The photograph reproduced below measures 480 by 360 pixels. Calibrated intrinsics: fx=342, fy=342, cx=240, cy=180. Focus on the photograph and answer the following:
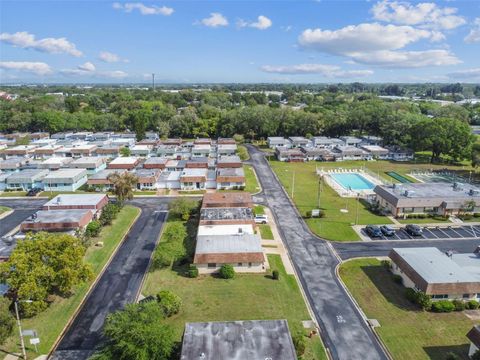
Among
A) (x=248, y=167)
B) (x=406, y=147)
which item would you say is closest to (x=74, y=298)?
(x=248, y=167)

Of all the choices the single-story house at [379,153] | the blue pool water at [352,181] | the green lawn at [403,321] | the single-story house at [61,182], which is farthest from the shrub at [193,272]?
the single-story house at [379,153]

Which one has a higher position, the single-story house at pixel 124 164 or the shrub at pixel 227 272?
the single-story house at pixel 124 164

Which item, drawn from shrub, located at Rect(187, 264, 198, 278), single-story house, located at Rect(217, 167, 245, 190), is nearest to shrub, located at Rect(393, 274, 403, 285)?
shrub, located at Rect(187, 264, 198, 278)

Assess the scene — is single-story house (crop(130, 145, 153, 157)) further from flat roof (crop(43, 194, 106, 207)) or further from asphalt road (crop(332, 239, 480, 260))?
asphalt road (crop(332, 239, 480, 260))

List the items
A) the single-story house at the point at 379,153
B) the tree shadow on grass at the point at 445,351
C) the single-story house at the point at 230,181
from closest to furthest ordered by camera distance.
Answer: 1. the tree shadow on grass at the point at 445,351
2. the single-story house at the point at 230,181
3. the single-story house at the point at 379,153

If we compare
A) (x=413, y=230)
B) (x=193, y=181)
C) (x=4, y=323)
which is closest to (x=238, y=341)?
(x=4, y=323)

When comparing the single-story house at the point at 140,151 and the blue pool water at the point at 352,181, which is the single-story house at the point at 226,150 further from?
the blue pool water at the point at 352,181

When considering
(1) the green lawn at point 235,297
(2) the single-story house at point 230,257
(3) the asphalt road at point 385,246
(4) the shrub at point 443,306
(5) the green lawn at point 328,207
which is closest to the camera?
(1) the green lawn at point 235,297
